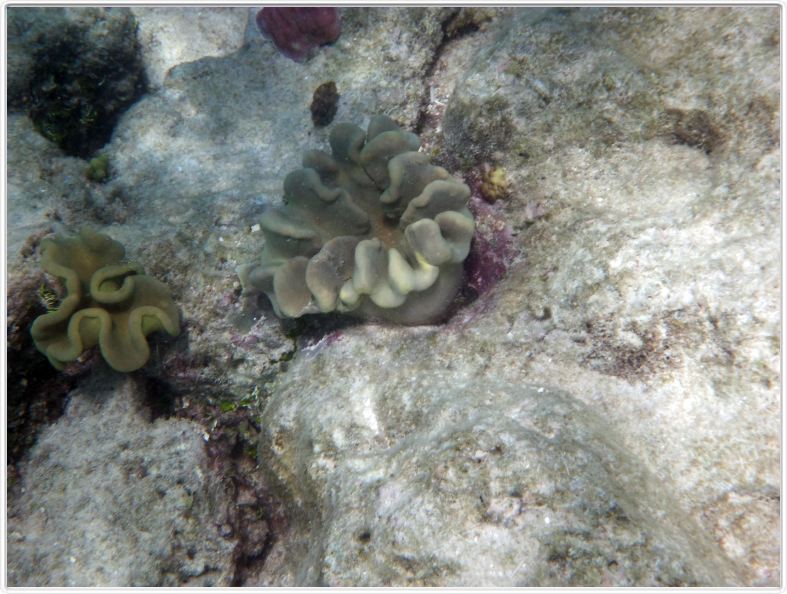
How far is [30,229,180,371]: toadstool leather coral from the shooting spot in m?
3.00

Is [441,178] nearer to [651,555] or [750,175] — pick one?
[750,175]

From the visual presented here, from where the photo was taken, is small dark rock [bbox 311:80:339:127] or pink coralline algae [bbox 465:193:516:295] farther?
small dark rock [bbox 311:80:339:127]

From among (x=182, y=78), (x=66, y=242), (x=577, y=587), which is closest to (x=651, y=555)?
(x=577, y=587)

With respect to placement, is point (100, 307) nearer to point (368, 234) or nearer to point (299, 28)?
point (368, 234)

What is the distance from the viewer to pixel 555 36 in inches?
128

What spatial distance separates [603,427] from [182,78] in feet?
18.1

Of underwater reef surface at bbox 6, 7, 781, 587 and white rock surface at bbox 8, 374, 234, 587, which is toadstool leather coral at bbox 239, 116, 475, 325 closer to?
underwater reef surface at bbox 6, 7, 781, 587

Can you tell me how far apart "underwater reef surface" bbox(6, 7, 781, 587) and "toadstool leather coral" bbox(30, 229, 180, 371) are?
262 mm

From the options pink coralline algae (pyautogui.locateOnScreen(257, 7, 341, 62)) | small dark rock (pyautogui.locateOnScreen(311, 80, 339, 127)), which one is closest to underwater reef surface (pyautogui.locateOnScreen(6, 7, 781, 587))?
small dark rock (pyautogui.locateOnScreen(311, 80, 339, 127))

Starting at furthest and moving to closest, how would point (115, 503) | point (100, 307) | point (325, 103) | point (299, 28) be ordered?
point (299, 28) → point (325, 103) → point (100, 307) → point (115, 503)

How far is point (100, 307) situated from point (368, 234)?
1.93 metres

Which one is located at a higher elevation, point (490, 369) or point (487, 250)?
point (487, 250)

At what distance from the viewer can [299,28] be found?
15.7 ft

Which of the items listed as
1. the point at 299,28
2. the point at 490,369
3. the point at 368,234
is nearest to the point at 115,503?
the point at 368,234
